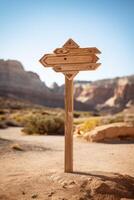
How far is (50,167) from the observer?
7754 millimetres

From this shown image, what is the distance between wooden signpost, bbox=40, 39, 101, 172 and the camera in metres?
6.61

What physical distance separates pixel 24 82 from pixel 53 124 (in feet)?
225

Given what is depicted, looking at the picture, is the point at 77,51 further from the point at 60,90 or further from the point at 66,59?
the point at 60,90

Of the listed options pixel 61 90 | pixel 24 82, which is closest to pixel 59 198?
pixel 24 82

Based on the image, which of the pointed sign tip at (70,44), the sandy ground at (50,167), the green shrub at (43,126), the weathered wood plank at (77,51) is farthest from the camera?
the green shrub at (43,126)

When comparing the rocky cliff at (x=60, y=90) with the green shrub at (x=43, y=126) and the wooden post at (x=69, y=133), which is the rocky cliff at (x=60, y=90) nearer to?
the green shrub at (x=43, y=126)

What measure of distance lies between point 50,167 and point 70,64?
270 centimetres

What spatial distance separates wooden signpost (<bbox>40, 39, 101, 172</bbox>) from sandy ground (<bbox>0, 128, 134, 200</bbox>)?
0.64 metres

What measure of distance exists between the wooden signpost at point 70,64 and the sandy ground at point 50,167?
635 millimetres

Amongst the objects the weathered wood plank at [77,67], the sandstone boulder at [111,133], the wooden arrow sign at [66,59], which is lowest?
the sandstone boulder at [111,133]

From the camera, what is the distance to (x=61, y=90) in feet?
351

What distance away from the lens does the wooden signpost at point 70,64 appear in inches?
260

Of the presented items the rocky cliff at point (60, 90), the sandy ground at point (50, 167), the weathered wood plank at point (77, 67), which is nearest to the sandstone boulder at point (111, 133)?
the sandy ground at point (50, 167)

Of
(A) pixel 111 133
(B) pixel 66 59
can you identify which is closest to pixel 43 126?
(A) pixel 111 133
